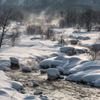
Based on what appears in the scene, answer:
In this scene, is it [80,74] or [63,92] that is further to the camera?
[80,74]

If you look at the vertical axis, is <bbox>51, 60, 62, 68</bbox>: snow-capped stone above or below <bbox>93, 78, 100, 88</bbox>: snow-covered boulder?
above

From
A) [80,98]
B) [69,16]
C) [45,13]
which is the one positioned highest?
[45,13]

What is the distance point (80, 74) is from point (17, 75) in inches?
193

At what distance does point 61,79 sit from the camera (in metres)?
11.6

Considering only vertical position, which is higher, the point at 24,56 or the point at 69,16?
the point at 69,16

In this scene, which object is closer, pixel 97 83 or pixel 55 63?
pixel 97 83

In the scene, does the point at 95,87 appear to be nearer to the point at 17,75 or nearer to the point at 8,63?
the point at 17,75

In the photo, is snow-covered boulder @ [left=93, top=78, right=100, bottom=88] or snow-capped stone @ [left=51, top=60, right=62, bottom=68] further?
snow-capped stone @ [left=51, top=60, right=62, bottom=68]

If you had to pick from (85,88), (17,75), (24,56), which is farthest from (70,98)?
(24,56)

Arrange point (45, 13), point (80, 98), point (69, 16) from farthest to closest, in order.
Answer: point (45, 13)
point (69, 16)
point (80, 98)

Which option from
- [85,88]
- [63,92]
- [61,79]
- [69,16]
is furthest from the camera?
[69,16]

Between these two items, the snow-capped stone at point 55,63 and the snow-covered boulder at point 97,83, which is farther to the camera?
the snow-capped stone at point 55,63

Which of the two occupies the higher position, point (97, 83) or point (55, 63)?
point (55, 63)

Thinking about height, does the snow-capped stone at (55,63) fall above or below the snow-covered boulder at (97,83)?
above
